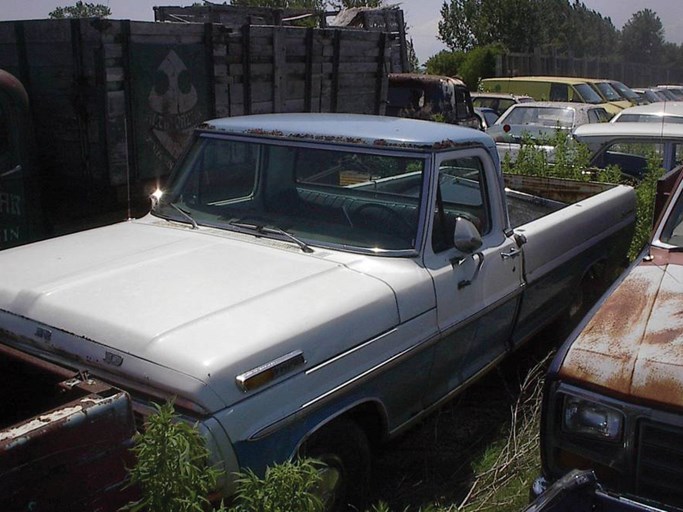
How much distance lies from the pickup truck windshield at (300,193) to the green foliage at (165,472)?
1.69 metres

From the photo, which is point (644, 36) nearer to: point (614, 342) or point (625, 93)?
point (625, 93)

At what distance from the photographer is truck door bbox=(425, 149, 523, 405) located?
12.7 ft

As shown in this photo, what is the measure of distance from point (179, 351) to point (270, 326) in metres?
0.38

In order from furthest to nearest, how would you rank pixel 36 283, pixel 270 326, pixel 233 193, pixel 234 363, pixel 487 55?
1. pixel 487 55
2. pixel 233 193
3. pixel 36 283
4. pixel 270 326
5. pixel 234 363

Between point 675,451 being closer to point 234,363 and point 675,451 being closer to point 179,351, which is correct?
point 234,363

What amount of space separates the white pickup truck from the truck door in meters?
0.01

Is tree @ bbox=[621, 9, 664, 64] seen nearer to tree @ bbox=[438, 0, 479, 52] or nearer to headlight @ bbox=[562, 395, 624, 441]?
tree @ bbox=[438, 0, 479, 52]

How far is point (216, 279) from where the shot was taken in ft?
11.0

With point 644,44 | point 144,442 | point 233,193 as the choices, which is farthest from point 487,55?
point 644,44

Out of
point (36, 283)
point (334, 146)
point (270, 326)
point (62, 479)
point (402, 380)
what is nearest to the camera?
point (62, 479)

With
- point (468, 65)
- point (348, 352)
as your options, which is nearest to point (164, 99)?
point (348, 352)

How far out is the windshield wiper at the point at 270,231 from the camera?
150 inches

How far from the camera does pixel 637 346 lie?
305 cm

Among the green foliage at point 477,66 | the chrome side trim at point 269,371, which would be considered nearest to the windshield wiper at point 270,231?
the chrome side trim at point 269,371
